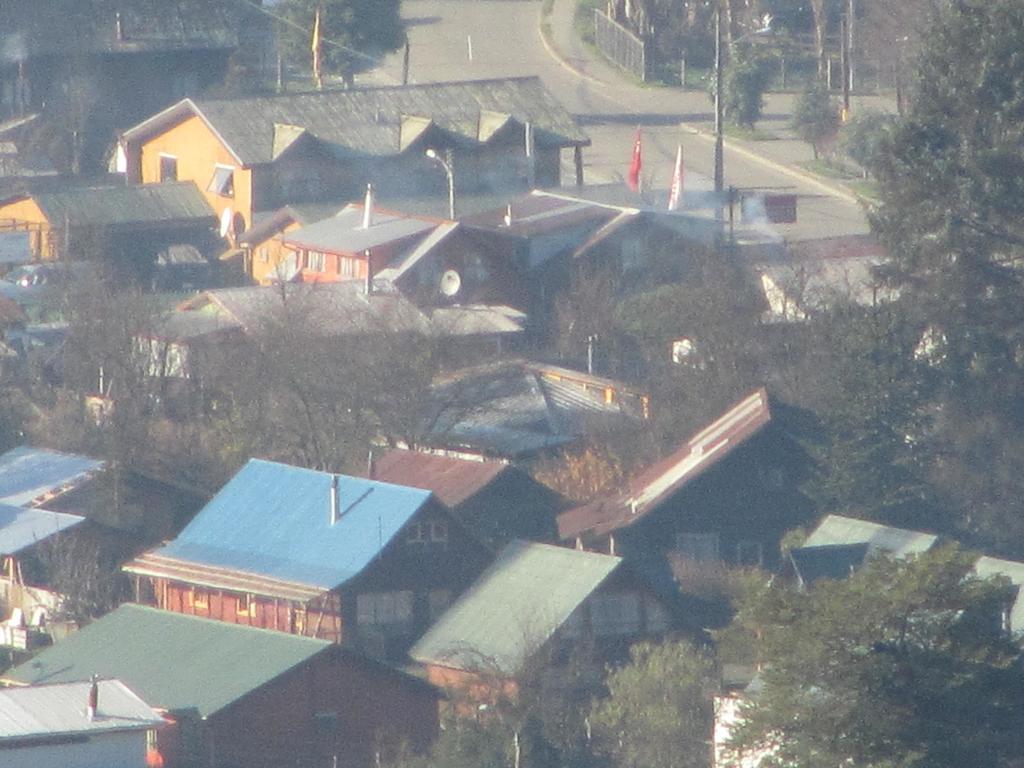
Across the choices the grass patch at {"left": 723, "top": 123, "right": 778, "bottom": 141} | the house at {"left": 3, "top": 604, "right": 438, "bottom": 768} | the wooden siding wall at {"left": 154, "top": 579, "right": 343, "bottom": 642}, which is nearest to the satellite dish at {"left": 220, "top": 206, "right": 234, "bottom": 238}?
the grass patch at {"left": 723, "top": 123, "right": 778, "bottom": 141}

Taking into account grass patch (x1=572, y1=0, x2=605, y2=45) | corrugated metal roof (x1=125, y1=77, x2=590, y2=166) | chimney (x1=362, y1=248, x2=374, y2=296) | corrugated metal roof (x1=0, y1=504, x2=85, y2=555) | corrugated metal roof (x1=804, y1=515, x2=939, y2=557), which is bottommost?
corrugated metal roof (x1=0, y1=504, x2=85, y2=555)

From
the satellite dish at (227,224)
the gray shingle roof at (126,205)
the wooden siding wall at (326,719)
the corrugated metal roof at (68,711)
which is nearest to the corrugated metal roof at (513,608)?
the wooden siding wall at (326,719)

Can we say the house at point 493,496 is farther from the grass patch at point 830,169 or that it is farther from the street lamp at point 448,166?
the grass patch at point 830,169

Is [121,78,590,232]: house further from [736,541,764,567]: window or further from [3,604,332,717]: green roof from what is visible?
[3,604,332,717]: green roof

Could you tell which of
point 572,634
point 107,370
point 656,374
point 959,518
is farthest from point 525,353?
point 572,634

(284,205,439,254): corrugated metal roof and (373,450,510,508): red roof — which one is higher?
(284,205,439,254): corrugated metal roof

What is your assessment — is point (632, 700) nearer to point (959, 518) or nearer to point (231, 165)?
point (959, 518)

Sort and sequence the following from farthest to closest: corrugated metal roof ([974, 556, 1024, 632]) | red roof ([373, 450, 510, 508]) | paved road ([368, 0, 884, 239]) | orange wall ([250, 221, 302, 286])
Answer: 1. paved road ([368, 0, 884, 239])
2. orange wall ([250, 221, 302, 286])
3. red roof ([373, 450, 510, 508])
4. corrugated metal roof ([974, 556, 1024, 632])
